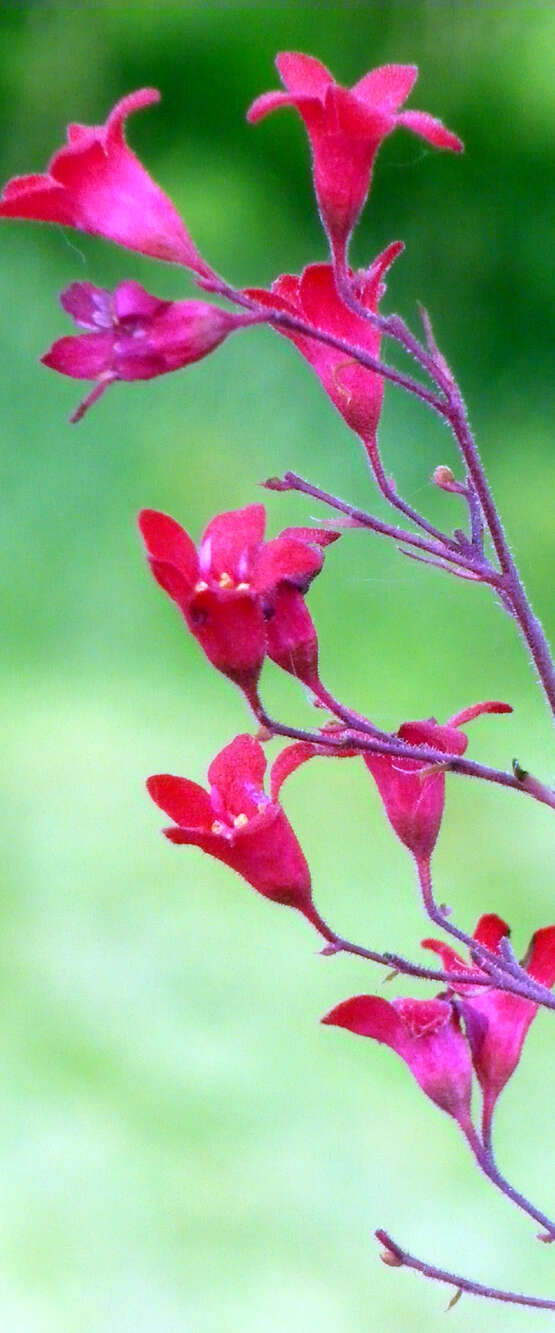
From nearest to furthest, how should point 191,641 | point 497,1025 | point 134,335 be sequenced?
point 134,335 → point 497,1025 → point 191,641

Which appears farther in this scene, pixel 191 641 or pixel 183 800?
pixel 191 641

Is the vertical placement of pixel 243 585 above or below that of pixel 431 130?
below

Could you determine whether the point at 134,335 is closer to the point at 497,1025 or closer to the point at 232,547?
the point at 232,547

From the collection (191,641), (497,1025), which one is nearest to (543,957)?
(497,1025)

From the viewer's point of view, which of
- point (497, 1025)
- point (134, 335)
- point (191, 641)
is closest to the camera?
point (134, 335)

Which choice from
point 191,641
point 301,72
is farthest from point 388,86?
point 191,641

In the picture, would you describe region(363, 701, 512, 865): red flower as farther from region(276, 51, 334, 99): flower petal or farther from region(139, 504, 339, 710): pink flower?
region(276, 51, 334, 99): flower petal

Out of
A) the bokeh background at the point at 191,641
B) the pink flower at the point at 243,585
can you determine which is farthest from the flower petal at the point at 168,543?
the bokeh background at the point at 191,641

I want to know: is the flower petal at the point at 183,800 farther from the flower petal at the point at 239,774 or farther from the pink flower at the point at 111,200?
the pink flower at the point at 111,200
